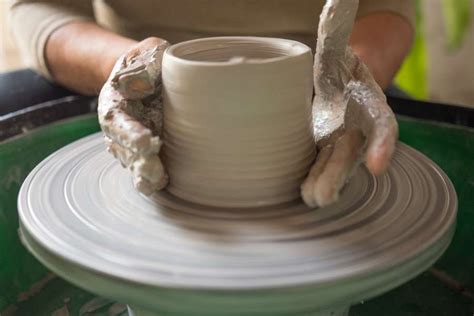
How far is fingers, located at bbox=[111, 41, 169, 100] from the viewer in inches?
35.6

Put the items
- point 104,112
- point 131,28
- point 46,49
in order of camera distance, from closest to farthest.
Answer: point 104,112 < point 46,49 < point 131,28

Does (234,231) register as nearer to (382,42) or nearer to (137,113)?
(137,113)

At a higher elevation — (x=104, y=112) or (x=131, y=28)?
(x=104, y=112)

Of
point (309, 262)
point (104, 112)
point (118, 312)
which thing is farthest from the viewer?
point (118, 312)

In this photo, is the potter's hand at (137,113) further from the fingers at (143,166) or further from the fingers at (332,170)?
the fingers at (332,170)

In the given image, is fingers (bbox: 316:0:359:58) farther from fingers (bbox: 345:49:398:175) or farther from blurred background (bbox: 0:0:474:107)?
blurred background (bbox: 0:0:474:107)

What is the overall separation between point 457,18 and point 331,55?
8.44ft

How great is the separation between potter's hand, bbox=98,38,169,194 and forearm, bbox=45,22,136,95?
0.45 m

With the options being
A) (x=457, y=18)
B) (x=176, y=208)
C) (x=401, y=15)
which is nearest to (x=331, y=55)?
(x=176, y=208)

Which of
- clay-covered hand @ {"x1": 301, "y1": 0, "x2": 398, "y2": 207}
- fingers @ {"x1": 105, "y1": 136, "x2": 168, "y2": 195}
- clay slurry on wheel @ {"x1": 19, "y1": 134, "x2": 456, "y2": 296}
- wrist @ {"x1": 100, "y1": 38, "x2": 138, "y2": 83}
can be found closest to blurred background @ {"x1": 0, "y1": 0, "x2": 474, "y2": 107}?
wrist @ {"x1": 100, "y1": 38, "x2": 138, "y2": 83}

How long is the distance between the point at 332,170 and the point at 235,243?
175 mm

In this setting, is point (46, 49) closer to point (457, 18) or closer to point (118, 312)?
point (118, 312)

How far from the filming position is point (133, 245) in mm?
792

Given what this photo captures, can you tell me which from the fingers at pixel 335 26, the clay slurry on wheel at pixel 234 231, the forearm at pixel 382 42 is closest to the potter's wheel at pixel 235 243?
the clay slurry on wheel at pixel 234 231
